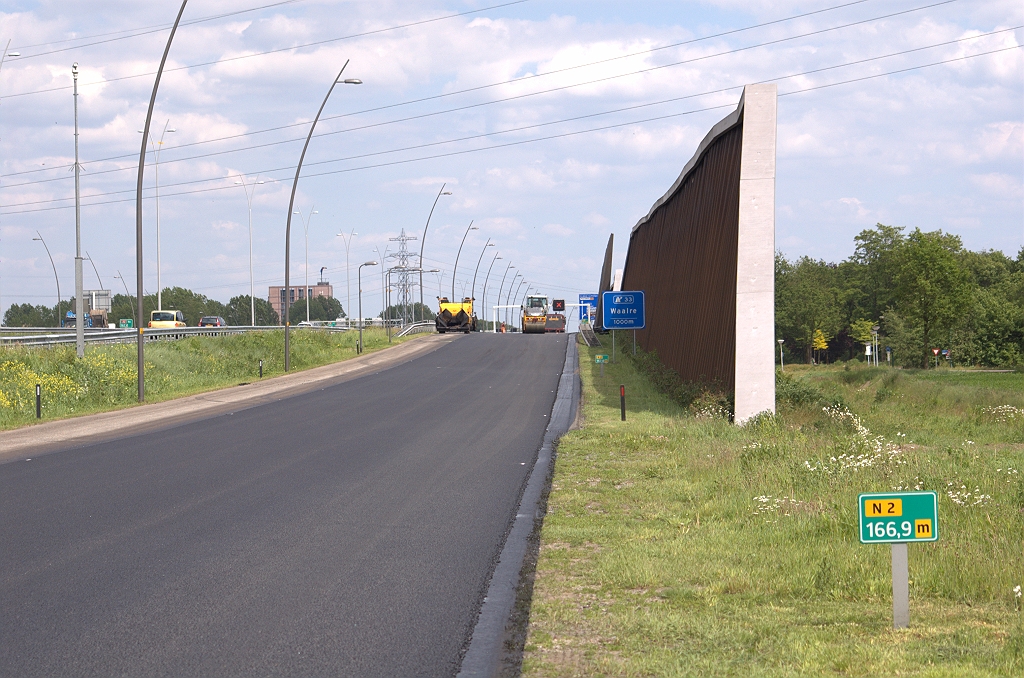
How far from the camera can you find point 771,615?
672 centimetres

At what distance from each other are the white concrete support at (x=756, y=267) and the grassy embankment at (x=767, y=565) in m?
3.94

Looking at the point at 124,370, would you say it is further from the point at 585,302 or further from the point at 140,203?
the point at 585,302

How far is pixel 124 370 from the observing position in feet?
111

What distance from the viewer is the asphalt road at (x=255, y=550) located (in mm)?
6520

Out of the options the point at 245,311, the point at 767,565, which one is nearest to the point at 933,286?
the point at 767,565

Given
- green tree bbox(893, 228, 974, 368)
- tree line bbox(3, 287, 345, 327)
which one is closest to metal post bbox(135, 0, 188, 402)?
green tree bbox(893, 228, 974, 368)

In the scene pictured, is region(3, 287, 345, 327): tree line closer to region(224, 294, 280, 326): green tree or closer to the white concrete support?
region(224, 294, 280, 326): green tree

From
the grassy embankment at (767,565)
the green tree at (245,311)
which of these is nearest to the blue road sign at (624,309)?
the grassy embankment at (767,565)

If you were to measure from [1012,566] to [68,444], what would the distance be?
57.5 feet

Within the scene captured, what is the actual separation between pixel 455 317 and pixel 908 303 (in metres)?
42.4

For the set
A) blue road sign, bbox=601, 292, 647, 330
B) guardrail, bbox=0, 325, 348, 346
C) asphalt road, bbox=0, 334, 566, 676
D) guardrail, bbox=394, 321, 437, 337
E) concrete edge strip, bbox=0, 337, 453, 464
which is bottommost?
concrete edge strip, bbox=0, 337, 453, 464

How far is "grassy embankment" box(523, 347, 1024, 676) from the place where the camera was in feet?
19.3

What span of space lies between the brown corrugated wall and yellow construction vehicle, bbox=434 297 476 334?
4286 cm

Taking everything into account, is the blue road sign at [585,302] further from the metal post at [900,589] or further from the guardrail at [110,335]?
the metal post at [900,589]
